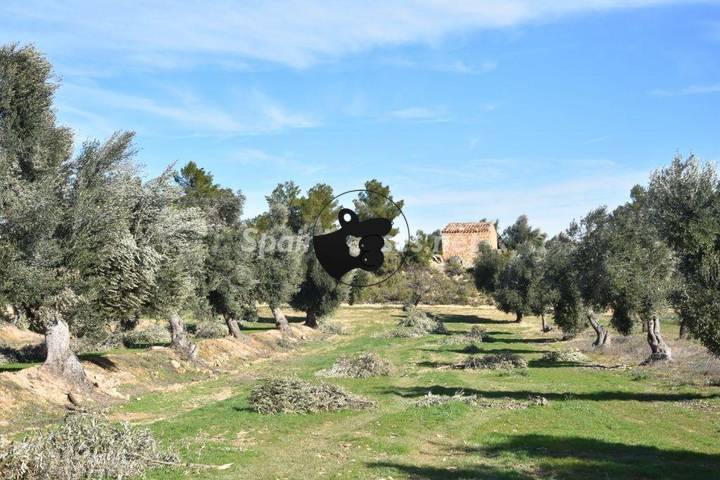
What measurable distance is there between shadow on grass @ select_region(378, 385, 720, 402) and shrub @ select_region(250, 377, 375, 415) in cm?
381

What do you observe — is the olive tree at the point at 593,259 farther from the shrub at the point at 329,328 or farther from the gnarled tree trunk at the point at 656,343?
the shrub at the point at 329,328

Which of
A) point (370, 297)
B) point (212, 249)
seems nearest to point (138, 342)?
point (212, 249)

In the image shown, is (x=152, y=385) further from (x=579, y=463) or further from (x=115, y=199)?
(x=579, y=463)

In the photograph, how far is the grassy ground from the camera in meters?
16.5

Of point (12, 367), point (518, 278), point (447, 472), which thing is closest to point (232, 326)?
point (12, 367)

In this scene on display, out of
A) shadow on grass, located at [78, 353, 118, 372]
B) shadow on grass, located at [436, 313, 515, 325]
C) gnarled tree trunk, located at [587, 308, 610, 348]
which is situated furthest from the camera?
shadow on grass, located at [436, 313, 515, 325]

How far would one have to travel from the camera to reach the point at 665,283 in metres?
37.8

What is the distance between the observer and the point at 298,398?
25.2 metres

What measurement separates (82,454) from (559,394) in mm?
20801

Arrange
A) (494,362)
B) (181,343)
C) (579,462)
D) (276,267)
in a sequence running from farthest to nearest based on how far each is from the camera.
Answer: (276,267)
(494,362)
(181,343)
(579,462)

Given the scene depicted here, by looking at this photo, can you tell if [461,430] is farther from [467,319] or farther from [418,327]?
[467,319]

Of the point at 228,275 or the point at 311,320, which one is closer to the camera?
the point at 228,275

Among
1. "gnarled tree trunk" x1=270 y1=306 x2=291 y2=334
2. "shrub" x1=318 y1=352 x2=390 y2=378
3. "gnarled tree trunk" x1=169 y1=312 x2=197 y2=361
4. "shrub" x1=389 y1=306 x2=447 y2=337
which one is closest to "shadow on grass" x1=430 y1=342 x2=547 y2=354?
"shrub" x1=389 y1=306 x2=447 y2=337

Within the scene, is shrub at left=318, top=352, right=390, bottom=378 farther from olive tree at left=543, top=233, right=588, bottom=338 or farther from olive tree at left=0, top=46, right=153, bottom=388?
olive tree at left=543, top=233, right=588, bottom=338
